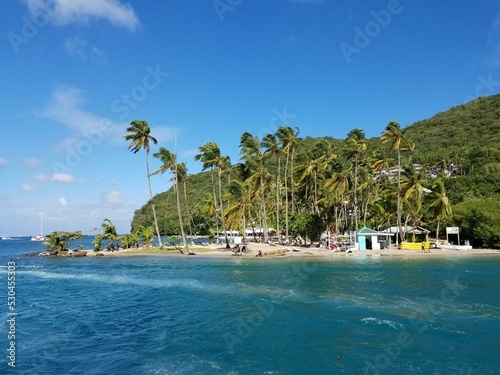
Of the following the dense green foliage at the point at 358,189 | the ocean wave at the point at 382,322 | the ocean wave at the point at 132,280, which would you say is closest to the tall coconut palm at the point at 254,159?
the dense green foliage at the point at 358,189

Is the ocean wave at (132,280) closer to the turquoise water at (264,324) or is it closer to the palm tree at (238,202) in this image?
the turquoise water at (264,324)

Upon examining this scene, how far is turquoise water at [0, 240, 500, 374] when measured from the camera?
43.3 ft

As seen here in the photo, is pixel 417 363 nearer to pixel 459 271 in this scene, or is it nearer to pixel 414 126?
pixel 459 271

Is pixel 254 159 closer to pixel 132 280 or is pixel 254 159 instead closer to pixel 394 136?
pixel 394 136

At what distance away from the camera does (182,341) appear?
51.9ft

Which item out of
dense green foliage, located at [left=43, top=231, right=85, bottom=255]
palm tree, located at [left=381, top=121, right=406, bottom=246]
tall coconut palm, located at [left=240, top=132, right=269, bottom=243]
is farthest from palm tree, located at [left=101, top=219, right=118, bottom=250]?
palm tree, located at [left=381, top=121, right=406, bottom=246]

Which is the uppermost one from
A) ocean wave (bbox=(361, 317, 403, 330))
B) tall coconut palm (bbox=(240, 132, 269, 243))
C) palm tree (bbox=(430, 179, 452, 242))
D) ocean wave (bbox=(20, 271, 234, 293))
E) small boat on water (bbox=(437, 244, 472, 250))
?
tall coconut palm (bbox=(240, 132, 269, 243))

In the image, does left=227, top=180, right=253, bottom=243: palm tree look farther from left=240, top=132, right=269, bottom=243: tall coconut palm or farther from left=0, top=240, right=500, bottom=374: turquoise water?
left=0, top=240, right=500, bottom=374: turquoise water

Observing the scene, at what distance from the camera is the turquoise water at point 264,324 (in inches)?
519

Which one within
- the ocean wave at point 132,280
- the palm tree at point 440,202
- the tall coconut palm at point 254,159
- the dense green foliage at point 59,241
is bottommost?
the ocean wave at point 132,280

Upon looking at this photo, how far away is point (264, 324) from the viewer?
59.2 feet

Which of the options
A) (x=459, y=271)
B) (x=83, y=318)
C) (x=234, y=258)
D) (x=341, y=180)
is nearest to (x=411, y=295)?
(x=459, y=271)

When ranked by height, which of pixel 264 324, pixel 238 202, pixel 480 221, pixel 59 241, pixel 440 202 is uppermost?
Result: pixel 238 202

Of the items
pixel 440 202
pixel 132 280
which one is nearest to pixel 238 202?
pixel 132 280
